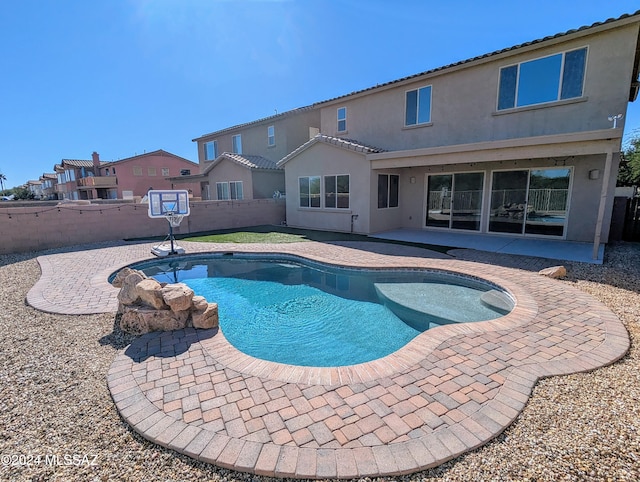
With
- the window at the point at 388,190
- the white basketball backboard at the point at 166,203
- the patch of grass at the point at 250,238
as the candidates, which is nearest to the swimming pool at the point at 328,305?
the white basketball backboard at the point at 166,203

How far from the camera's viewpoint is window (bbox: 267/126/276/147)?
870 inches

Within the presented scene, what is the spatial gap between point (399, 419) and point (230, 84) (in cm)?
2261

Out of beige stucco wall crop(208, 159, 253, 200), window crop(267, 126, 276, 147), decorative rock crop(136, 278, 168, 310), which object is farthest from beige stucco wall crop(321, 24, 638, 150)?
decorative rock crop(136, 278, 168, 310)

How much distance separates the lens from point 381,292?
7.60m

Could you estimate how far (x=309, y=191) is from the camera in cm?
1652

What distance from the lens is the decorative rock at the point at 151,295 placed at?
4.98m

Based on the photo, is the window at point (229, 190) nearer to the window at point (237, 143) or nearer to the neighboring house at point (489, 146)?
the window at point (237, 143)

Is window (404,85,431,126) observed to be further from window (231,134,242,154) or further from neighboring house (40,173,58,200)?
neighboring house (40,173,58,200)

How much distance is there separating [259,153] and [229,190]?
4003 mm

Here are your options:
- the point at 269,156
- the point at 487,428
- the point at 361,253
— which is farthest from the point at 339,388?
the point at 269,156

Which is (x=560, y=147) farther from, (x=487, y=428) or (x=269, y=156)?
(x=269, y=156)

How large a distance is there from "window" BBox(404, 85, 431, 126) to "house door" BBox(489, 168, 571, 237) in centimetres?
397

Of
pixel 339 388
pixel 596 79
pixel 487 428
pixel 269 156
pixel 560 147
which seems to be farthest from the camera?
pixel 269 156

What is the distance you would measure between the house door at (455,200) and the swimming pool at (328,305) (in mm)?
6523
